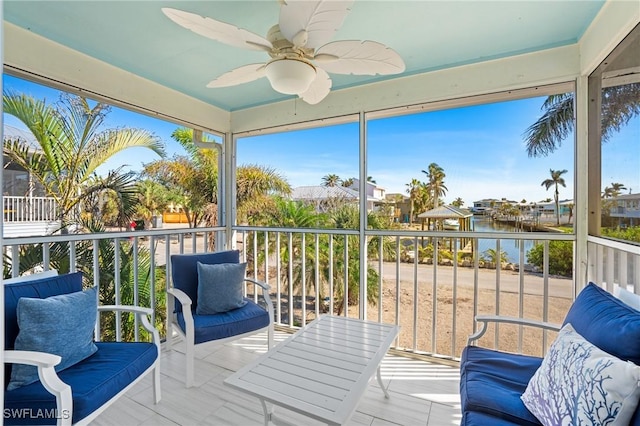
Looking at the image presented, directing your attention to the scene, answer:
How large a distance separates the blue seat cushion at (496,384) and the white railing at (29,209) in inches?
119

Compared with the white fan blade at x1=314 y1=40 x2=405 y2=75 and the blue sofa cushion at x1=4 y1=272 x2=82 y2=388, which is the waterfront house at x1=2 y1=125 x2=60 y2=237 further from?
the white fan blade at x1=314 y1=40 x2=405 y2=75

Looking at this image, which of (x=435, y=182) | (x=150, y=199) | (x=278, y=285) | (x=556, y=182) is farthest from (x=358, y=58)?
(x=278, y=285)

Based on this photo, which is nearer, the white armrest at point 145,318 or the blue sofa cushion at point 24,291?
the blue sofa cushion at point 24,291

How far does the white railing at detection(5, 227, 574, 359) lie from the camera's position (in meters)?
2.50

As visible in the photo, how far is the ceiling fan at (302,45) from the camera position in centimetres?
130

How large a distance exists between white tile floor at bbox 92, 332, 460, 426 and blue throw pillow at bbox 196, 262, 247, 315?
0.33m

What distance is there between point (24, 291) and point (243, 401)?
4.63 ft

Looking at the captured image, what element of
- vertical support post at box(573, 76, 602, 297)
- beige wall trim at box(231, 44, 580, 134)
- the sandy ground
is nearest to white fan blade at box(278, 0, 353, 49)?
beige wall trim at box(231, 44, 580, 134)

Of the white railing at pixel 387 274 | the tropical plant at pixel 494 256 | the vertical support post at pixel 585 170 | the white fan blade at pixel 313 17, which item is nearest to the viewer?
the white fan blade at pixel 313 17

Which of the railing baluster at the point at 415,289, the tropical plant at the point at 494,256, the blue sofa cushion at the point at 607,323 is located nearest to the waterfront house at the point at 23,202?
the railing baluster at the point at 415,289

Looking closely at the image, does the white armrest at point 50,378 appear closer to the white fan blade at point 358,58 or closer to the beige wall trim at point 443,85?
the white fan blade at point 358,58

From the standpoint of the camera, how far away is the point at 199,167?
3.74 m

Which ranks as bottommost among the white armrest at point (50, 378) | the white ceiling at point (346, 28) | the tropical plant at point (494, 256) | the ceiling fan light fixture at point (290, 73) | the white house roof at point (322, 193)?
the white armrest at point (50, 378)

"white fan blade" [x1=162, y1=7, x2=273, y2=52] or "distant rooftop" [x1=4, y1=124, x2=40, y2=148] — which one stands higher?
"white fan blade" [x1=162, y1=7, x2=273, y2=52]
